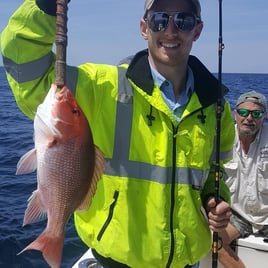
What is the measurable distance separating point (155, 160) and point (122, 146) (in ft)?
0.74

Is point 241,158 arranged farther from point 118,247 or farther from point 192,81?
point 118,247

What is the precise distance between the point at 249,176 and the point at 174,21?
2.74 meters

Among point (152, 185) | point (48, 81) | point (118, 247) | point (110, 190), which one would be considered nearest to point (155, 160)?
point (152, 185)

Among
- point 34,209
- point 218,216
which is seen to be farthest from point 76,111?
point 218,216

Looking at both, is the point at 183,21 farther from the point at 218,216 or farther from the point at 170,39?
the point at 218,216

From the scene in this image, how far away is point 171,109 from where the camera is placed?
116 inches

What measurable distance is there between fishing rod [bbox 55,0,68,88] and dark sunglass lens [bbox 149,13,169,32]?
0.79 meters

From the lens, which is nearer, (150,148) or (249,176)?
(150,148)

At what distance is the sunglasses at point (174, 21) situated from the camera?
278 cm

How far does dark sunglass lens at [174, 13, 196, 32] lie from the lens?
2.78 meters

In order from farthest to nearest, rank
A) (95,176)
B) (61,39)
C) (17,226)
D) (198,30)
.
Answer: (17,226)
(198,30)
(95,176)
(61,39)

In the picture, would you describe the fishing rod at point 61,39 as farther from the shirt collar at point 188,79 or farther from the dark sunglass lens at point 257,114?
the dark sunglass lens at point 257,114

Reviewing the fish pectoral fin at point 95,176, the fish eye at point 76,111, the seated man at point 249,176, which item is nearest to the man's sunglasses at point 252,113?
the seated man at point 249,176

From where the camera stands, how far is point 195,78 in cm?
316
